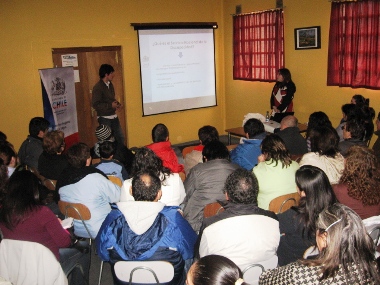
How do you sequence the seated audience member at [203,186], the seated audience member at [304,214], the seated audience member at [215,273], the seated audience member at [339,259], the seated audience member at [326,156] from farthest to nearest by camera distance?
1. the seated audience member at [326,156]
2. the seated audience member at [203,186]
3. the seated audience member at [304,214]
4. the seated audience member at [339,259]
5. the seated audience member at [215,273]

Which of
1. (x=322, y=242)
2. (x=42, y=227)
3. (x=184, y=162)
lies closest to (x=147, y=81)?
(x=184, y=162)

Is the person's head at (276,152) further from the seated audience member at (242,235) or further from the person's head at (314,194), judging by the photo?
the seated audience member at (242,235)

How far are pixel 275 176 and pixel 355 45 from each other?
148 inches

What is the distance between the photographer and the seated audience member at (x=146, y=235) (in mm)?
2404

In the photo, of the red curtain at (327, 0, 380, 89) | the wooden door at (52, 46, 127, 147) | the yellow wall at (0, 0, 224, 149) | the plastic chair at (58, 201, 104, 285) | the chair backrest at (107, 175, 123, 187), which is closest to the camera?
the plastic chair at (58, 201, 104, 285)

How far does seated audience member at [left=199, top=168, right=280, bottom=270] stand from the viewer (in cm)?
229

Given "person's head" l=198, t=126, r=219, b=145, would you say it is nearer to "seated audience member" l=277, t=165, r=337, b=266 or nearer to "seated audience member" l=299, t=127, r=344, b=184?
"seated audience member" l=299, t=127, r=344, b=184

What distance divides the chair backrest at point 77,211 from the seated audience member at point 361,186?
1893 mm

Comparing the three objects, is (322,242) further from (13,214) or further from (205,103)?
(205,103)

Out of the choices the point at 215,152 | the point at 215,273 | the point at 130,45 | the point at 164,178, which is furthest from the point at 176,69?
the point at 215,273

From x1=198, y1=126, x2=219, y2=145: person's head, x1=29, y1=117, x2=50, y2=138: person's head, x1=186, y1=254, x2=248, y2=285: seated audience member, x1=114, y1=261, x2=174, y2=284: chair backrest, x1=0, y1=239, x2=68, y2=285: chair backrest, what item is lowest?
x1=114, y1=261, x2=174, y2=284: chair backrest

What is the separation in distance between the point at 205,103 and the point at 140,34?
2015 mm

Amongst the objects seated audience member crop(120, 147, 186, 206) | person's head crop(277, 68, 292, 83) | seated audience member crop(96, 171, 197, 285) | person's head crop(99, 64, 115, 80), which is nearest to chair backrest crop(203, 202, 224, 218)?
seated audience member crop(120, 147, 186, 206)

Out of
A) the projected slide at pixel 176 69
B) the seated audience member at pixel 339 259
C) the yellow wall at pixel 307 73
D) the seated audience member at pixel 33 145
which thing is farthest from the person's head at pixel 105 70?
the seated audience member at pixel 339 259
